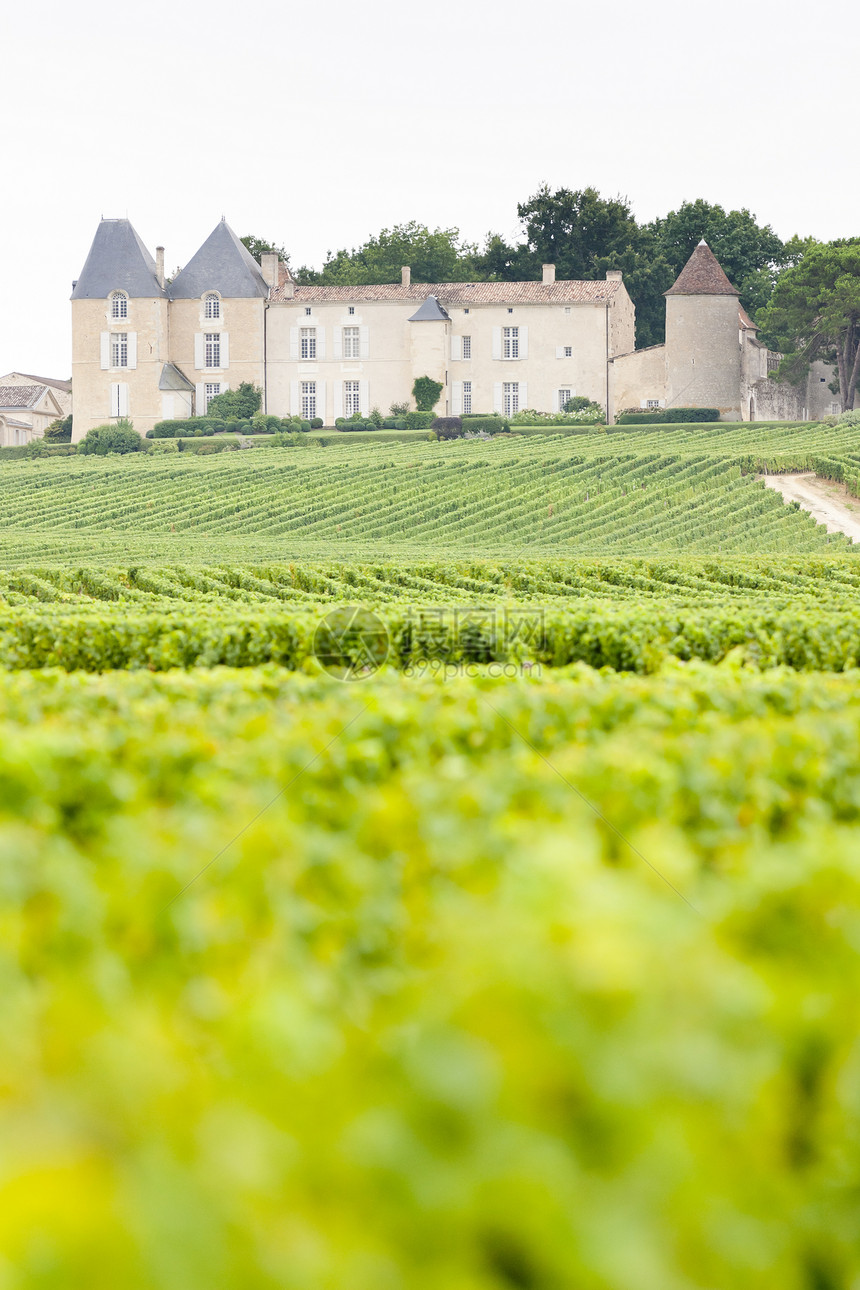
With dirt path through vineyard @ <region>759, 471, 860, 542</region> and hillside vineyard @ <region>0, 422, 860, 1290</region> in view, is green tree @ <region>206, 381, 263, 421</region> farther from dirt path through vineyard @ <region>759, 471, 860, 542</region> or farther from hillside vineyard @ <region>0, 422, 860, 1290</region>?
hillside vineyard @ <region>0, 422, 860, 1290</region>

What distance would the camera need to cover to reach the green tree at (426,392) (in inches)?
2356

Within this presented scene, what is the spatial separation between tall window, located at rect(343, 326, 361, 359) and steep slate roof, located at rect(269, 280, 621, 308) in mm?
1721

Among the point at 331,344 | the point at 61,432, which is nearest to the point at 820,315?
the point at 331,344

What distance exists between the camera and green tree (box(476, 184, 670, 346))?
7044cm

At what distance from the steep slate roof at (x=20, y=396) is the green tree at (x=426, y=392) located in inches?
1116

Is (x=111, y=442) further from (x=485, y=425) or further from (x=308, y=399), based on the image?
(x=485, y=425)

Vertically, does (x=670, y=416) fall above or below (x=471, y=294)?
below

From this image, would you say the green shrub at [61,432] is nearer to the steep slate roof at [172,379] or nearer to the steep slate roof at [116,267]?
the steep slate roof at [172,379]

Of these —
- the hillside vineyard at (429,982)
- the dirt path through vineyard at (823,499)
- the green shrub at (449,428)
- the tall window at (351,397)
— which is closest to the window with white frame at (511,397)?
the green shrub at (449,428)

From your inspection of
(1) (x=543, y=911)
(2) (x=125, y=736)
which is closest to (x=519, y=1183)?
(1) (x=543, y=911)

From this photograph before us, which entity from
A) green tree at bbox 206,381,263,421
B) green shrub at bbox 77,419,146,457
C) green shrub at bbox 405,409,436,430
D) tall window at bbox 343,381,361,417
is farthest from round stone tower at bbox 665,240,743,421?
green shrub at bbox 77,419,146,457

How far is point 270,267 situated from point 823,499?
135ft

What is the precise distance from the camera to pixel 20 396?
7031 cm

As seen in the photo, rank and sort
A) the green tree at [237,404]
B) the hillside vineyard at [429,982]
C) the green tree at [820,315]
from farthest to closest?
the green tree at [237,404]
the green tree at [820,315]
the hillside vineyard at [429,982]
